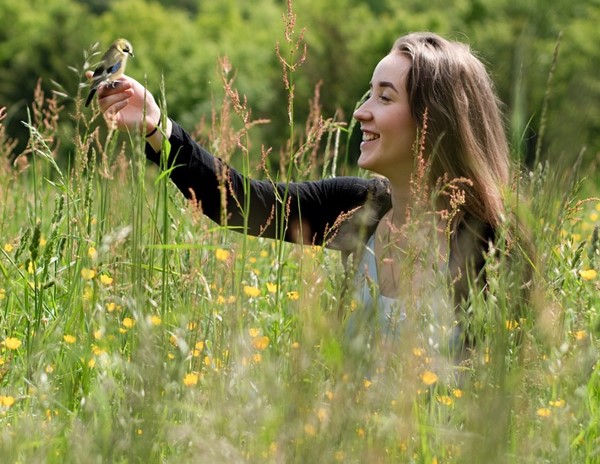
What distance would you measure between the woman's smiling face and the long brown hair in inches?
1.2

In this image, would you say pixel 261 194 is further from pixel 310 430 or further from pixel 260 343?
pixel 310 430

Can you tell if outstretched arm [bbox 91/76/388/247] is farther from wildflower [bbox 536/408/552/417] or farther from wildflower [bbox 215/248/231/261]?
wildflower [bbox 536/408/552/417]

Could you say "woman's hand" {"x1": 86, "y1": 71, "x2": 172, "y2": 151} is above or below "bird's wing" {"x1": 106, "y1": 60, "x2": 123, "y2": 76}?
below

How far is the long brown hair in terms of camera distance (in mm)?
2598

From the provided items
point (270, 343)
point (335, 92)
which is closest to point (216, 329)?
point (270, 343)

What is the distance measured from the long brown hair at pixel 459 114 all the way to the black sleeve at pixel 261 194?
0.93ft

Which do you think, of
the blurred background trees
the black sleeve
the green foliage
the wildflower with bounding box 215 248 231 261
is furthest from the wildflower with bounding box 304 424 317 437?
the blurred background trees

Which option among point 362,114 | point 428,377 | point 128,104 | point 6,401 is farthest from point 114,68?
point 428,377

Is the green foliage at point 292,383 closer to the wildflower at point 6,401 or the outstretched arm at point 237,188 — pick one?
the wildflower at point 6,401

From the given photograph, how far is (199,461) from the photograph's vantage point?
128 cm

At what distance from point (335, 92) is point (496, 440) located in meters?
19.8

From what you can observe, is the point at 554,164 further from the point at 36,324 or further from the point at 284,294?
the point at 284,294

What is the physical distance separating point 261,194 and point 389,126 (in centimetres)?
41

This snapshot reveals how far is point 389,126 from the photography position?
256 centimetres
